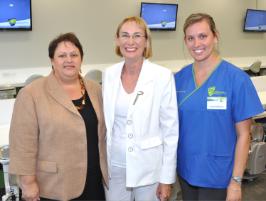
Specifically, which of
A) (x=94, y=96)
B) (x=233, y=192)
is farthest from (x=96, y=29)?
(x=233, y=192)

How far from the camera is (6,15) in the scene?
554 centimetres

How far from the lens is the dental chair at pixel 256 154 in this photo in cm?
338

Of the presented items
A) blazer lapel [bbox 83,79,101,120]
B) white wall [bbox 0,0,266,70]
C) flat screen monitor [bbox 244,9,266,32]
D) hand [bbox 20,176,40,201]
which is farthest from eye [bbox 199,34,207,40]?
flat screen monitor [bbox 244,9,266,32]

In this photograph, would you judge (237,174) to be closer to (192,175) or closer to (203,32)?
(192,175)

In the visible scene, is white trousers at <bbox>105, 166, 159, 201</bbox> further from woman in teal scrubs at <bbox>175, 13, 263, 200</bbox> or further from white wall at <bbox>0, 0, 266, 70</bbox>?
white wall at <bbox>0, 0, 266, 70</bbox>

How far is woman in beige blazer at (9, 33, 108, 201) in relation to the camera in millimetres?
1756

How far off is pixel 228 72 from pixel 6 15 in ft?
15.4

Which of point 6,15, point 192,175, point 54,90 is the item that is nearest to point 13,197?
point 54,90

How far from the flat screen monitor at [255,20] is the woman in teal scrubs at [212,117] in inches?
290

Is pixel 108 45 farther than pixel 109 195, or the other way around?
pixel 108 45

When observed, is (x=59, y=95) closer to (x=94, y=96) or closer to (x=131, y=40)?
(x=94, y=96)

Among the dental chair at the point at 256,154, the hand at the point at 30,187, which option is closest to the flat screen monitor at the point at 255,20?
the dental chair at the point at 256,154

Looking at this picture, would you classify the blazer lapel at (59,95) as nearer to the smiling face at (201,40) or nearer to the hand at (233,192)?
the smiling face at (201,40)

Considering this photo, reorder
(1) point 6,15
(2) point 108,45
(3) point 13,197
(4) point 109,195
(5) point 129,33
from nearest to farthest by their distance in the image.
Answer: (5) point 129,33 → (4) point 109,195 → (3) point 13,197 → (1) point 6,15 → (2) point 108,45
